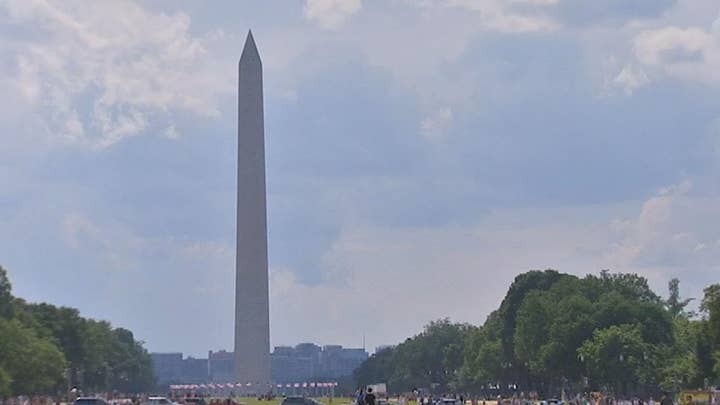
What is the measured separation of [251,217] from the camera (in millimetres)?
113562

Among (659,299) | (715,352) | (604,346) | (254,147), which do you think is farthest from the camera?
(659,299)

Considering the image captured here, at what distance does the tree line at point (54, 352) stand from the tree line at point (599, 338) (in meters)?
35.1

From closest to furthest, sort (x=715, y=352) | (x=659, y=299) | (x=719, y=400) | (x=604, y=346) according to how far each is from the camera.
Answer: (x=719, y=400)
(x=715, y=352)
(x=604, y=346)
(x=659, y=299)

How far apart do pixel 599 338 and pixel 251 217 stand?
83.8 feet

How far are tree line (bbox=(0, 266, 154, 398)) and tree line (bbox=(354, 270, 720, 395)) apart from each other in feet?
115

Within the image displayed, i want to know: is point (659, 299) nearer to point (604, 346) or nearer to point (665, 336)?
point (665, 336)

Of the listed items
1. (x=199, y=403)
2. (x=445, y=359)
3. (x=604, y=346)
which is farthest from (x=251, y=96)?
(x=445, y=359)

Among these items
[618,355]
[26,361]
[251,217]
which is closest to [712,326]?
[618,355]

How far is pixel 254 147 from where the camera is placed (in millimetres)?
113000

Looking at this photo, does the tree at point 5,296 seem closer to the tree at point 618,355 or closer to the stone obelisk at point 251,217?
the stone obelisk at point 251,217

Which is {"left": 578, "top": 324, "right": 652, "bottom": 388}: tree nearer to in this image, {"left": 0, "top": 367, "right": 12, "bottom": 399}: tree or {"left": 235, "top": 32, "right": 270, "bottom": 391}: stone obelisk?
{"left": 235, "top": 32, "right": 270, "bottom": 391}: stone obelisk

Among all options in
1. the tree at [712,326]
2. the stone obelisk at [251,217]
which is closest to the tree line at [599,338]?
the tree at [712,326]

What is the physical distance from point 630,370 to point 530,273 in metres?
37.3

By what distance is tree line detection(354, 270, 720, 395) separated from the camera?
97.4 meters
